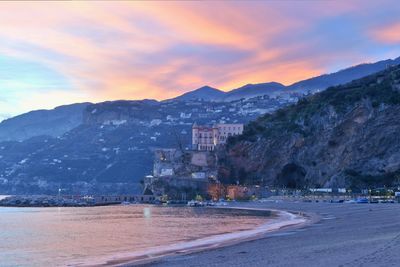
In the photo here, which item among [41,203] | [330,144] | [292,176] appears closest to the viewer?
[330,144]

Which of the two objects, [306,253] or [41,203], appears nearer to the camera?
[306,253]

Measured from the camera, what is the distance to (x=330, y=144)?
9869 cm

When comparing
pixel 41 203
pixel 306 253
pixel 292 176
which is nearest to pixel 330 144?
pixel 292 176

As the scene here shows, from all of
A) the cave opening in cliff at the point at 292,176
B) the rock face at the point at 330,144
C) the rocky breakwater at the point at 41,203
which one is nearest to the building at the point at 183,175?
the rock face at the point at 330,144

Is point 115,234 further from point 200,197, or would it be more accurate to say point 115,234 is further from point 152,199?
point 152,199

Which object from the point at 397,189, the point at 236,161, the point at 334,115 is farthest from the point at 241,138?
the point at 397,189

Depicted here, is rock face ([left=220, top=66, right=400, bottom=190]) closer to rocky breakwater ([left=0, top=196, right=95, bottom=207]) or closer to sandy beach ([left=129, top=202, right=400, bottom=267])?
rocky breakwater ([left=0, top=196, right=95, bottom=207])

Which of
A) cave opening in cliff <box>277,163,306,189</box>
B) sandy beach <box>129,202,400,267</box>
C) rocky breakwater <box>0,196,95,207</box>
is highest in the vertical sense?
cave opening in cliff <box>277,163,306,189</box>

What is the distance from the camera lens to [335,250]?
861 inches

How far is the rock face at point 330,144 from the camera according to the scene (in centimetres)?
9019

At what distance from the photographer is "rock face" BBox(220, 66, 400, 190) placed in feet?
296

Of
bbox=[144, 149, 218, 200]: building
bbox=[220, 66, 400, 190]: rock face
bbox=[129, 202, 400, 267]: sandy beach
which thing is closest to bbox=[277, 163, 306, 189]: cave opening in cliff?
bbox=[220, 66, 400, 190]: rock face

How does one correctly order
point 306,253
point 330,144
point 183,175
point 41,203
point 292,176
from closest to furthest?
point 306,253
point 330,144
point 292,176
point 41,203
point 183,175

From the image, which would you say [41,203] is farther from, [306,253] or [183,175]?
[306,253]
